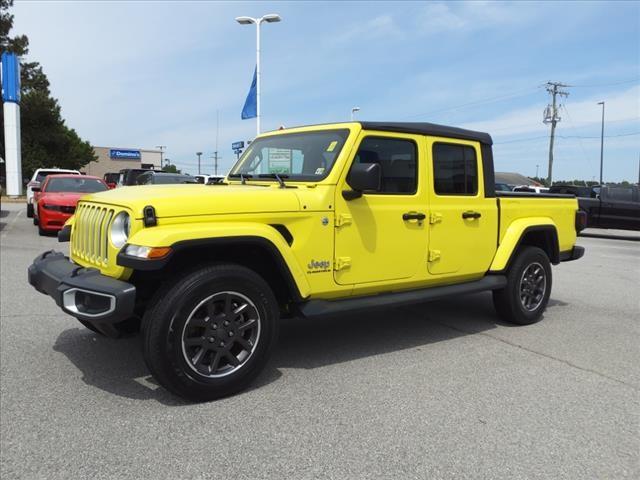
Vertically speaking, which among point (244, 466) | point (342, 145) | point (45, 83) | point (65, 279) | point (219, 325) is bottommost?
point (244, 466)

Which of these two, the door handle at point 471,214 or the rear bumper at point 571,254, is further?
the rear bumper at point 571,254

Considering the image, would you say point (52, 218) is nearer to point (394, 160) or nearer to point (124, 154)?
point (394, 160)

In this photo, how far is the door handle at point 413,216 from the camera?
4.48 meters

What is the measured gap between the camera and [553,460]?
2.85 m

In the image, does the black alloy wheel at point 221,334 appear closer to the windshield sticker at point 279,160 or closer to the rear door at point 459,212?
the windshield sticker at point 279,160

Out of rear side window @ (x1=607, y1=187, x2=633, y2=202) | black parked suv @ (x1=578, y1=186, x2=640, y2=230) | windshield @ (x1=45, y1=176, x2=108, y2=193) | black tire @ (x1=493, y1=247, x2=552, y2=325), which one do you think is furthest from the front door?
rear side window @ (x1=607, y1=187, x2=633, y2=202)

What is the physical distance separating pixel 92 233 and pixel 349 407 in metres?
2.17

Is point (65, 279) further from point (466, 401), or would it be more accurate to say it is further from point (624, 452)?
point (624, 452)

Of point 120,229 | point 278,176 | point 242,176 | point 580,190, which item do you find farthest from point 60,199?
point 580,190

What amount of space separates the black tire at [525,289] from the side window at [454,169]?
3.23 feet

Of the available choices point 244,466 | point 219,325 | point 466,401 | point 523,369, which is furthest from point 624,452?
point 219,325

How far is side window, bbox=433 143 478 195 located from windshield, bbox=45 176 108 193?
424 inches

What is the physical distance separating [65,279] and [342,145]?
2.23 metres

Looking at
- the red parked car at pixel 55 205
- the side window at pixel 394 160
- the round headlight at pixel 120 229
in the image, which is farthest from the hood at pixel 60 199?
the side window at pixel 394 160
